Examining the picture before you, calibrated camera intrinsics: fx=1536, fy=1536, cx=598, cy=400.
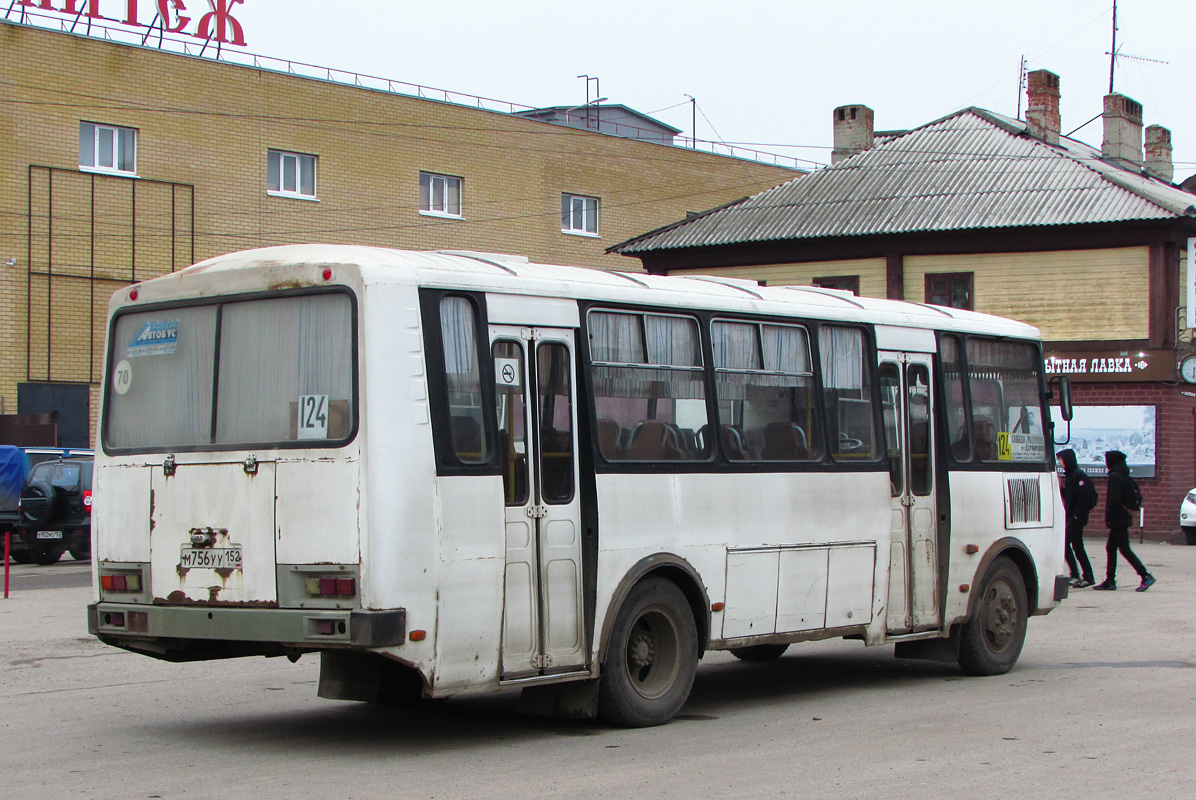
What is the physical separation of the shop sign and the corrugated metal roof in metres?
2.60

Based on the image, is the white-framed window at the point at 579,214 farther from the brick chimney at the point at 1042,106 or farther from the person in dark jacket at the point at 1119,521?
the person in dark jacket at the point at 1119,521

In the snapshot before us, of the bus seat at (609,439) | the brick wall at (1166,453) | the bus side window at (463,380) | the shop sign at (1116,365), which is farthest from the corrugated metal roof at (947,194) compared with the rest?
the bus side window at (463,380)

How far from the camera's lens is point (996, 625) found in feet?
39.1

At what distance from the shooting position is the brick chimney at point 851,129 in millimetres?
39781

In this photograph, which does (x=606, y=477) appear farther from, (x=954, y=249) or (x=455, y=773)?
(x=954, y=249)

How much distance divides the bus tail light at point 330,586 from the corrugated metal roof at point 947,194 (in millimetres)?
24535

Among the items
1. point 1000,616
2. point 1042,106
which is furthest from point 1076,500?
point 1042,106

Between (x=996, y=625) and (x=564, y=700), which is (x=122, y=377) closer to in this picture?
(x=564, y=700)

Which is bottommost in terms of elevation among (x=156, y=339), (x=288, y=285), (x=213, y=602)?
(x=213, y=602)

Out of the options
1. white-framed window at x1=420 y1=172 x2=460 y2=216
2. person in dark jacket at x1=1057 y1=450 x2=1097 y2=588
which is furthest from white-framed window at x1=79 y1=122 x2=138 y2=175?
person in dark jacket at x1=1057 y1=450 x2=1097 y2=588

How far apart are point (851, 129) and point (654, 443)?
3213cm

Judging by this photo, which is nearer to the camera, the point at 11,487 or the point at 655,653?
the point at 655,653

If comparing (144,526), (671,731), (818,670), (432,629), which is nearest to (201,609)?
(144,526)

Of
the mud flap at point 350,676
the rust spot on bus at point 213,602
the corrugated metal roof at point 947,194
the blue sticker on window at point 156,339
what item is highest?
the corrugated metal roof at point 947,194
